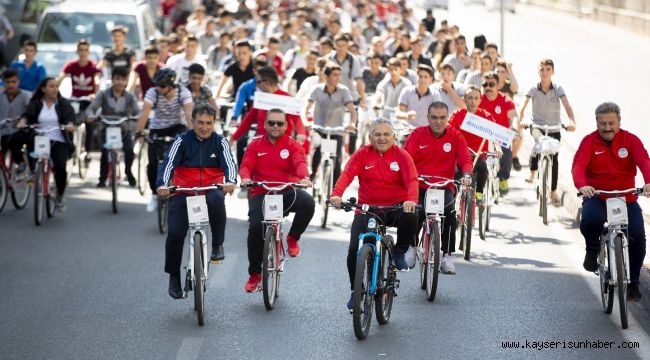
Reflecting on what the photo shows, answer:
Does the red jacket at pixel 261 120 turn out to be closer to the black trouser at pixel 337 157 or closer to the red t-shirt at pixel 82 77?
the black trouser at pixel 337 157

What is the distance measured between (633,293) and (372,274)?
2.19m

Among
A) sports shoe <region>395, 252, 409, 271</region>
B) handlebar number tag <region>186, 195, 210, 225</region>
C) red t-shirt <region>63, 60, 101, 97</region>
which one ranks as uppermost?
red t-shirt <region>63, 60, 101, 97</region>

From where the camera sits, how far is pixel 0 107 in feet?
54.5

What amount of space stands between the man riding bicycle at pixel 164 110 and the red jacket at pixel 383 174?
453 cm

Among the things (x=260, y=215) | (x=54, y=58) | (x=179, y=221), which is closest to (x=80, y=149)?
(x=54, y=58)

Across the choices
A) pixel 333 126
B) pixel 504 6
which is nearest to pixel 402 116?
pixel 333 126

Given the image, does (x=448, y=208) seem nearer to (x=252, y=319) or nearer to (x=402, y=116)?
(x=252, y=319)

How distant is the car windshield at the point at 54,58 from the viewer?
77.5 feet

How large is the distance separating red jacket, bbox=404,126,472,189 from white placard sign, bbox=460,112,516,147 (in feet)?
4.60

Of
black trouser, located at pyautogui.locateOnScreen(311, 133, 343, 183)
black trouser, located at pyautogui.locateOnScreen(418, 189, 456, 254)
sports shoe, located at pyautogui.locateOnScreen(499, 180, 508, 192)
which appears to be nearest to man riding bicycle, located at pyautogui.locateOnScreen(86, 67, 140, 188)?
black trouser, located at pyautogui.locateOnScreen(311, 133, 343, 183)

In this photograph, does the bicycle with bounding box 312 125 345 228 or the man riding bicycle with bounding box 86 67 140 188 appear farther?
the man riding bicycle with bounding box 86 67 140 188

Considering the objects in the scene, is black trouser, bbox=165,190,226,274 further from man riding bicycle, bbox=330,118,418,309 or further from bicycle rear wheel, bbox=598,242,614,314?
bicycle rear wheel, bbox=598,242,614,314

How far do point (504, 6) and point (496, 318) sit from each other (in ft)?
57.0

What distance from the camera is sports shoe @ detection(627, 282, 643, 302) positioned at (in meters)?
10.8
